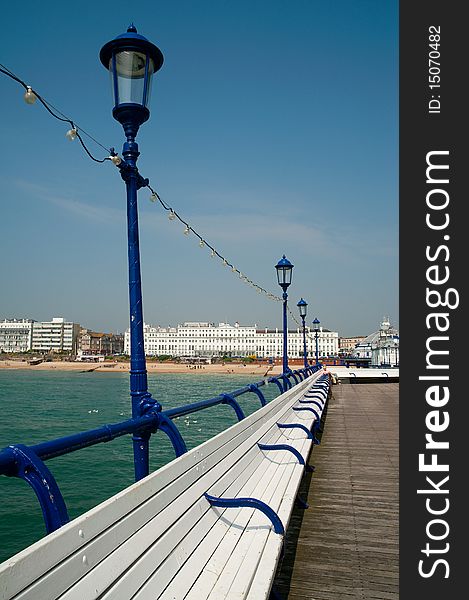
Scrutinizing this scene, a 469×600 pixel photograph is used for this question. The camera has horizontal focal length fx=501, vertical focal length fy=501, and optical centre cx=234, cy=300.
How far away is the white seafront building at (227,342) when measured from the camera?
17475 cm

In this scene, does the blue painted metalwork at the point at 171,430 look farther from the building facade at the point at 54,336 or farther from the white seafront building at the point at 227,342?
the building facade at the point at 54,336

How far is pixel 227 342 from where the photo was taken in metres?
176

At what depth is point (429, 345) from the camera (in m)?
3.64

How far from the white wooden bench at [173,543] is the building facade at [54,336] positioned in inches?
7378

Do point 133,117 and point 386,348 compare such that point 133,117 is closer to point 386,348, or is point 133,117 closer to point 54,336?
point 386,348

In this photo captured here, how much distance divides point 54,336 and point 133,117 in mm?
190151

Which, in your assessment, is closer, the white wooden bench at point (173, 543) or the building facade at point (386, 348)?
the white wooden bench at point (173, 543)

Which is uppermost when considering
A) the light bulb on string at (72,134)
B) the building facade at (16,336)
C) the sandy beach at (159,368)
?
the light bulb on string at (72,134)

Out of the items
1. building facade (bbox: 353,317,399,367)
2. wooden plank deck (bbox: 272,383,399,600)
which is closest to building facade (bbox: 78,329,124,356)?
building facade (bbox: 353,317,399,367)

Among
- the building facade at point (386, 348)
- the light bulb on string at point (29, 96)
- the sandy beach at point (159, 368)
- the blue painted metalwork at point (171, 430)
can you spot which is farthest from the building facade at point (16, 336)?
the blue painted metalwork at point (171, 430)

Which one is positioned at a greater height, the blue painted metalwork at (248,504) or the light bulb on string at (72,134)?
the light bulb on string at (72,134)

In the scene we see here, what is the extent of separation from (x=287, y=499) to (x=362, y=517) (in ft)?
4.00

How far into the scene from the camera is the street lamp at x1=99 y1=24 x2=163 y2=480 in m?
3.97

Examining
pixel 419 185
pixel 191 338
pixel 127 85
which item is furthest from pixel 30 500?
pixel 191 338
